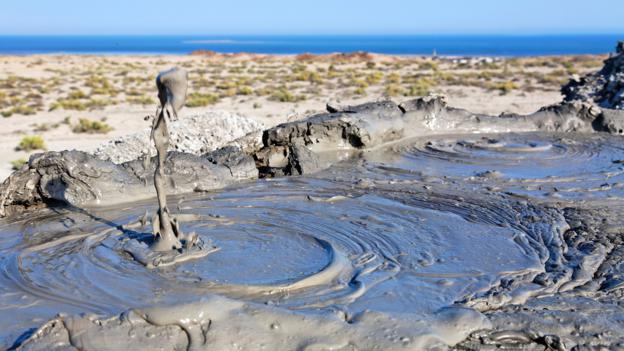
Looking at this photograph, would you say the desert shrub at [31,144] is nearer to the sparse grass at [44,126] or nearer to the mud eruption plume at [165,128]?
the sparse grass at [44,126]

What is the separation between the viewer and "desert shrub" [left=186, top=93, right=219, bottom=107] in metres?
18.7

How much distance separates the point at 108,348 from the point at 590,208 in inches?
160

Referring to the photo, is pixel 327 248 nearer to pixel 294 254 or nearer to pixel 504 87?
pixel 294 254

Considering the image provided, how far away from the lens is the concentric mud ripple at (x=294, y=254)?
3.81 meters

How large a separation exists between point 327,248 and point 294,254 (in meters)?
0.23

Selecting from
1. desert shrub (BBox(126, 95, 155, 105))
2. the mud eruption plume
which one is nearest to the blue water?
desert shrub (BBox(126, 95, 155, 105))

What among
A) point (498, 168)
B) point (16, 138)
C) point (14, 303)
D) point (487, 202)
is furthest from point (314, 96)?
point (14, 303)

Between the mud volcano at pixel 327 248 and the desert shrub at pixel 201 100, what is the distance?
37.2 ft

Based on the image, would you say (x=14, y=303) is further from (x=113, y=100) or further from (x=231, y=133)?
(x=113, y=100)

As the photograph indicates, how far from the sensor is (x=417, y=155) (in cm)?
757

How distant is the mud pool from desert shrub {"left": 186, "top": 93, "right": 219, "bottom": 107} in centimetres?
1264

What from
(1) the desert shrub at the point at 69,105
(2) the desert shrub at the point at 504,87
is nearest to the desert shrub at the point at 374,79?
(2) the desert shrub at the point at 504,87

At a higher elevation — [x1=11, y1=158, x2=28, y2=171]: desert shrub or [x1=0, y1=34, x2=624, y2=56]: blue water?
[x1=11, y1=158, x2=28, y2=171]: desert shrub

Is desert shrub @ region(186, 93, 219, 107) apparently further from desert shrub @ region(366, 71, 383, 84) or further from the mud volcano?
the mud volcano
